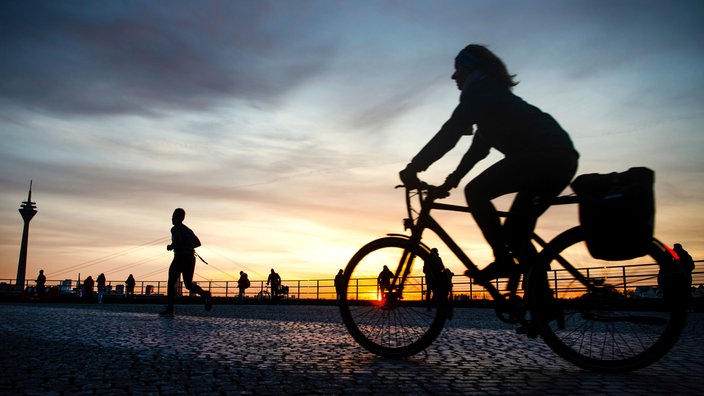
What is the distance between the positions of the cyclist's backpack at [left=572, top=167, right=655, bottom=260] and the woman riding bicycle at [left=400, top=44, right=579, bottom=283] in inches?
15.9

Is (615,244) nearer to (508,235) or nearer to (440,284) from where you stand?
(508,235)

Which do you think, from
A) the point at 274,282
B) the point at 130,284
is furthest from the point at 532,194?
the point at 130,284

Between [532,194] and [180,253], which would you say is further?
[180,253]

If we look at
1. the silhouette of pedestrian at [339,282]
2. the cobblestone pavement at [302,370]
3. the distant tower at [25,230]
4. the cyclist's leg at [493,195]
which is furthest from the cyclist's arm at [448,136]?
the distant tower at [25,230]

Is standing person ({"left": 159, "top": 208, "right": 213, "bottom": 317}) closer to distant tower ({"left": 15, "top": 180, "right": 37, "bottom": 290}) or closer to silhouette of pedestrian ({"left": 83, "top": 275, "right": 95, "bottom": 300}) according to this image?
silhouette of pedestrian ({"left": 83, "top": 275, "right": 95, "bottom": 300})

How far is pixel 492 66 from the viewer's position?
425cm

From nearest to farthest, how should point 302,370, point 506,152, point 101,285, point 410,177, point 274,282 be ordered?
point 302,370, point 506,152, point 410,177, point 274,282, point 101,285

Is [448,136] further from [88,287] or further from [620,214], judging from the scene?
[88,287]

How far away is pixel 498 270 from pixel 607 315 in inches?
28.1

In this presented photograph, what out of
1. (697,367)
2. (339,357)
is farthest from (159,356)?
(697,367)

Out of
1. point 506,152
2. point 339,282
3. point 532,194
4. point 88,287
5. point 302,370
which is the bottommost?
point 302,370

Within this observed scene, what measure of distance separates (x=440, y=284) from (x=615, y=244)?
1.36 meters

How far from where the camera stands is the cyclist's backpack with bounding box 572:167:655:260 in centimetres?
344

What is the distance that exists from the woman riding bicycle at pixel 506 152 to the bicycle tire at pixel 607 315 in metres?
0.26
